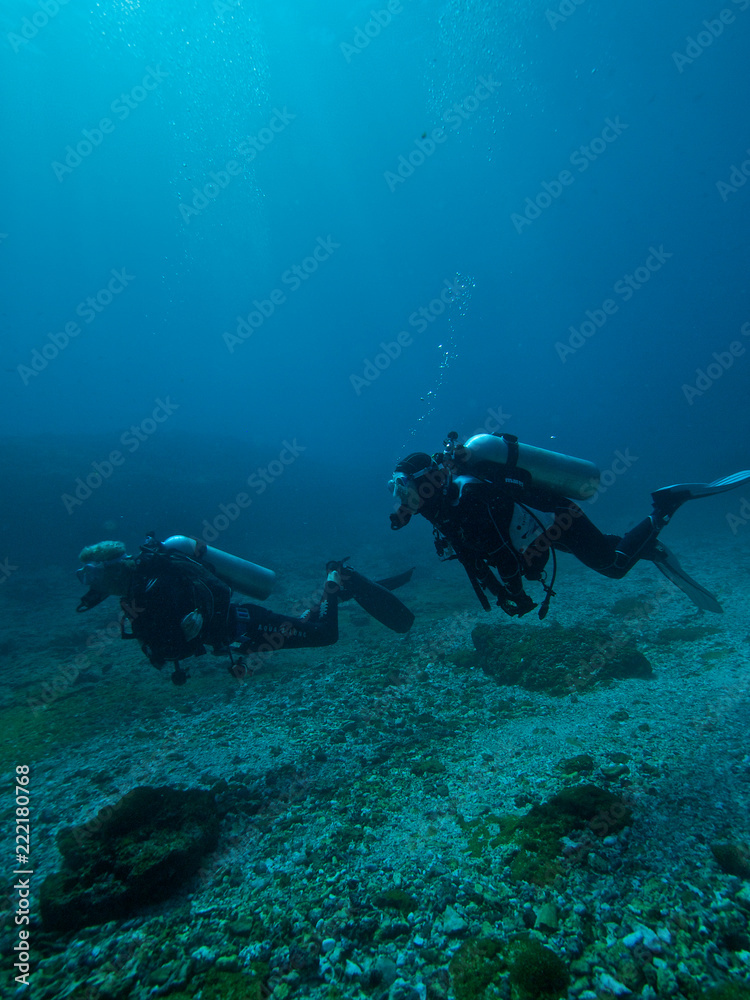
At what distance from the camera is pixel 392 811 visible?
4.36 metres

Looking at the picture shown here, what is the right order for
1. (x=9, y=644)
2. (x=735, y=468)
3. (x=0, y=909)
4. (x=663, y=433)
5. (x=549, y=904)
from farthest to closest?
(x=663, y=433)
(x=735, y=468)
(x=9, y=644)
(x=0, y=909)
(x=549, y=904)

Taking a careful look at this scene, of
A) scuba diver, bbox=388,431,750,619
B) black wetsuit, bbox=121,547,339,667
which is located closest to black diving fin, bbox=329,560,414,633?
black wetsuit, bbox=121,547,339,667

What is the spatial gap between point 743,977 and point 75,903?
456 centimetres

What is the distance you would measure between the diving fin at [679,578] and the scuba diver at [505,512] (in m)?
0.59

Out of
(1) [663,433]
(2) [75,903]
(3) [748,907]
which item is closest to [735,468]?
(1) [663,433]

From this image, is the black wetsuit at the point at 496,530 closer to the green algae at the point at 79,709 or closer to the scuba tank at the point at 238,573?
the scuba tank at the point at 238,573

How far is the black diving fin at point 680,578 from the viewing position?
273 inches

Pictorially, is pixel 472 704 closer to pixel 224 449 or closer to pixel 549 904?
pixel 549 904

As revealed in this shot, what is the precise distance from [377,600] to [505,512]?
4.22 m

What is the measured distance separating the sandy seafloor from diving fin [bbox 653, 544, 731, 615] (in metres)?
0.86

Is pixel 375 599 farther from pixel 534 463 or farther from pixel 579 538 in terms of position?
pixel 534 463

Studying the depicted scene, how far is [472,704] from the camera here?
6.64 metres

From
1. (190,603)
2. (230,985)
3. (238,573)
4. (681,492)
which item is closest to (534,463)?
(681,492)

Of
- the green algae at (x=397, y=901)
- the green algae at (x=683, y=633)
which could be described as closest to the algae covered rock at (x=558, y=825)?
the green algae at (x=397, y=901)
